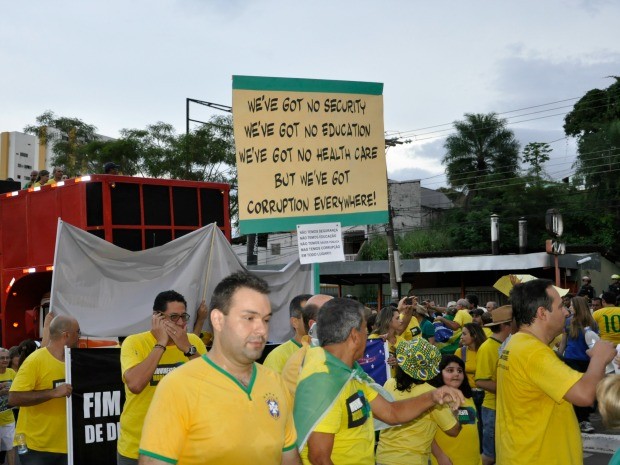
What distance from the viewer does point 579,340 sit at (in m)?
12.4

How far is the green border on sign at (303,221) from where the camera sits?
7949mm

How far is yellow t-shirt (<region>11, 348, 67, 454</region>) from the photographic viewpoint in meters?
6.86

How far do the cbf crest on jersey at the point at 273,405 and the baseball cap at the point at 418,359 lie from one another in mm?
2218

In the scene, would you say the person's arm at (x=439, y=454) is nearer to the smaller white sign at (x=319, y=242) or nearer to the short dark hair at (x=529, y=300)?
the short dark hair at (x=529, y=300)

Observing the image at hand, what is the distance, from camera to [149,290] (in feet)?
29.4

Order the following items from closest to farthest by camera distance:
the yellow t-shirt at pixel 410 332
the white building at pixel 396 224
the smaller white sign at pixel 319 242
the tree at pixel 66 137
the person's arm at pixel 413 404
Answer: the person's arm at pixel 413 404, the smaller white sign at pixel 319 242, the yellow t-shirt at pixel 410 332, the tree at pixel 66 137, the white building at pixel 396 224

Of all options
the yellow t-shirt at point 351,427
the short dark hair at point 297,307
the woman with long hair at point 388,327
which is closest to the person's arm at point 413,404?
the yellow t-shirt at point 351,427

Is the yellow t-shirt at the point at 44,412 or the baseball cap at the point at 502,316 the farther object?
the baseball cap at the point at 502,316

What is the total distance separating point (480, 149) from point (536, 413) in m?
65.2

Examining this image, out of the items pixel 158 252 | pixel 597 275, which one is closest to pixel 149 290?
pixel 158 252

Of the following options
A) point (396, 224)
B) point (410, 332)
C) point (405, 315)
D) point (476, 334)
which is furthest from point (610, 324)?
point (396, 224)

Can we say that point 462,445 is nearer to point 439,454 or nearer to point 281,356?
point 439,454

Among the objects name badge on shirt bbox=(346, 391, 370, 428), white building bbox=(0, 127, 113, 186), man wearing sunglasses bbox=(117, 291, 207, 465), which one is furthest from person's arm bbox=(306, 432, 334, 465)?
white building bbox=(0, 127, 113, 186)

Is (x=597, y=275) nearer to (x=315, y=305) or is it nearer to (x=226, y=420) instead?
(x=315, y=305)
